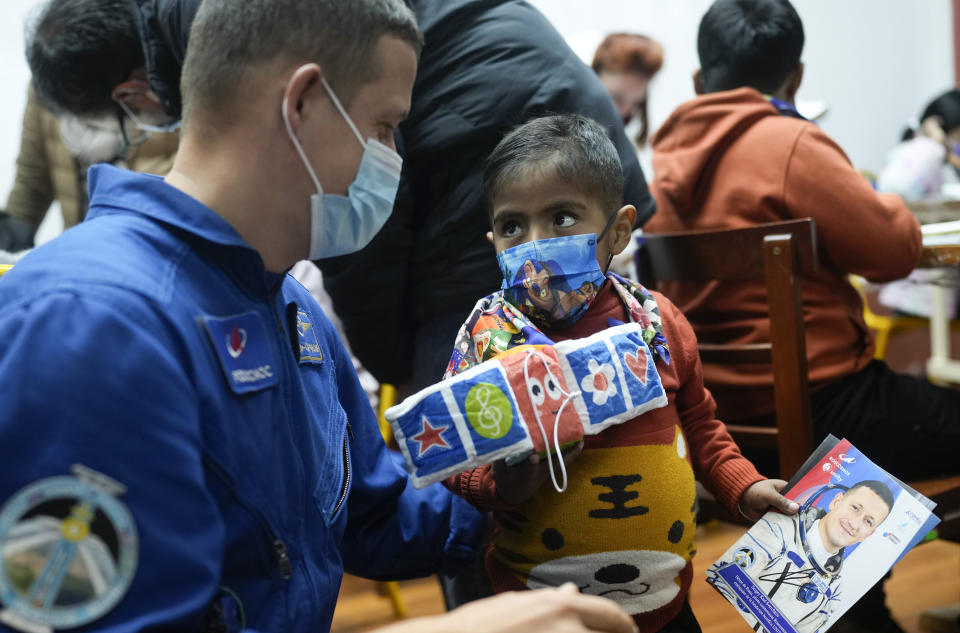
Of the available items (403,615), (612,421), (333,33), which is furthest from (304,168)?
(403,615)

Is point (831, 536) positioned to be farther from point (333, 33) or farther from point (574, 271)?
point (333, 33)

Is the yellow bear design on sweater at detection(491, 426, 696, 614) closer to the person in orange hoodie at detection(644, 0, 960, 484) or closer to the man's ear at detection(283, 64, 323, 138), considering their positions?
the man's ear at detection(283, 64, 323, 138)

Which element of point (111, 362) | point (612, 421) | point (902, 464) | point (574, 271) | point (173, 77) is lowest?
point (902, 464)

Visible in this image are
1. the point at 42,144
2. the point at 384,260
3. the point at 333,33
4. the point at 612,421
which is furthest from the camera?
the point at 42,144

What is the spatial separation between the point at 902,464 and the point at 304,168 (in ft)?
4.50

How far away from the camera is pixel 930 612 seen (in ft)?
7.22

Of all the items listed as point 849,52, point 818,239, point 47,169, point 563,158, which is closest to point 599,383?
point 563,158

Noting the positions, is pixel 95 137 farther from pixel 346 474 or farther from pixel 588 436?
pixel 588 436

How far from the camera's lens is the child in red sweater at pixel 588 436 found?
1133mm

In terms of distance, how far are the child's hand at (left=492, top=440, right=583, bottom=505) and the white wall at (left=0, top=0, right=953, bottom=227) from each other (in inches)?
127

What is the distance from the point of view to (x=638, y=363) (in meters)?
1.09

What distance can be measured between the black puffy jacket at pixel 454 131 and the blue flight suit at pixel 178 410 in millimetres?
367

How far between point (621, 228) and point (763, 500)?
423mm

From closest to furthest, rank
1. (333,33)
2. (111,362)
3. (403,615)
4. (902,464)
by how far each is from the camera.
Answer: (111,362), (333,33), (902,464), (403,615)
